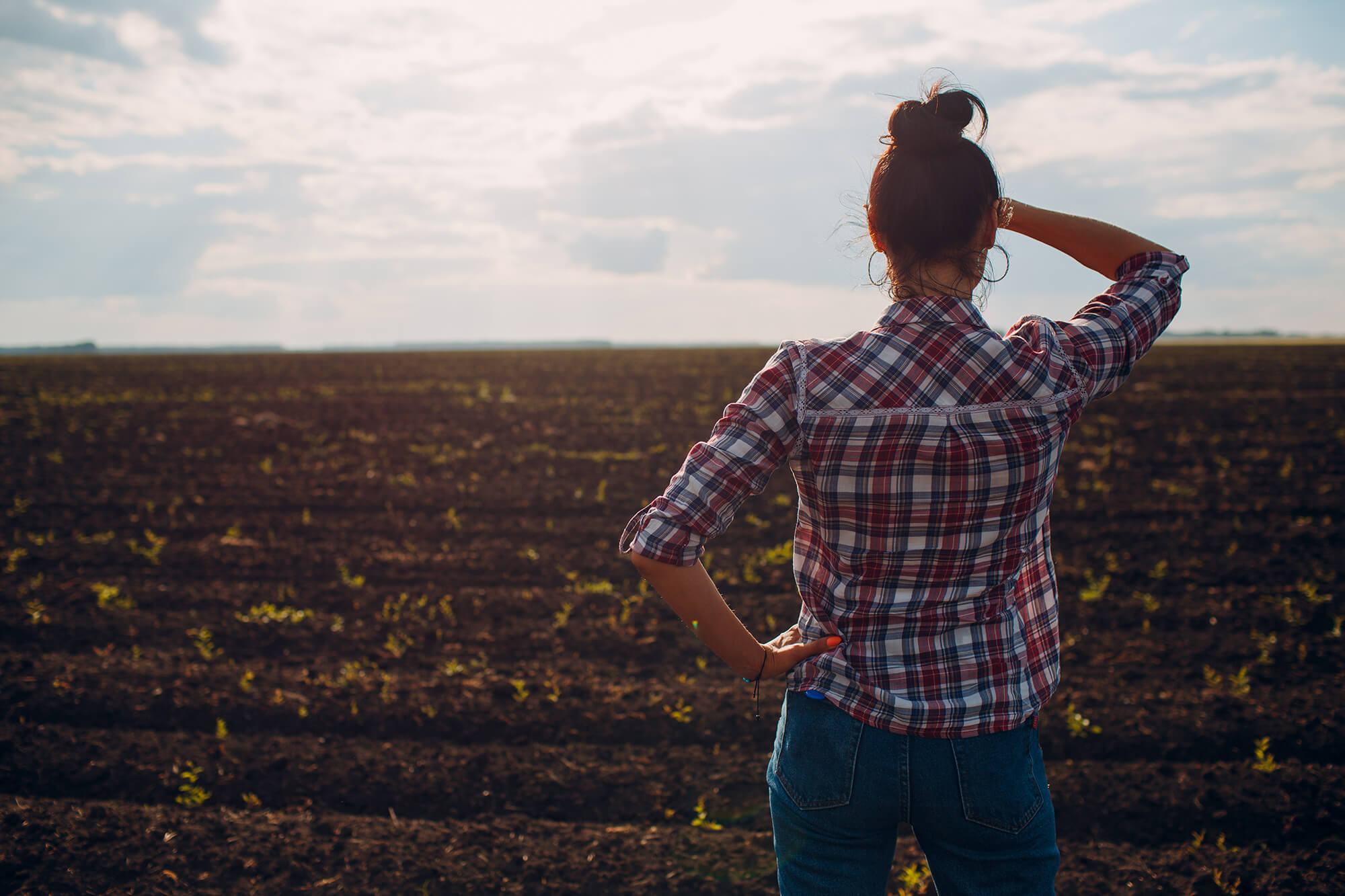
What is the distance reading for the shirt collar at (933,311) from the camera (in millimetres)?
1374

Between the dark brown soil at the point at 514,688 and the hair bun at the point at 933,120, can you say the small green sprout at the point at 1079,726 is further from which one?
the hair bun at the point at 933,120

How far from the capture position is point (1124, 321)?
152 cm

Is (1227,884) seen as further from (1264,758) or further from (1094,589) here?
(1094,589)

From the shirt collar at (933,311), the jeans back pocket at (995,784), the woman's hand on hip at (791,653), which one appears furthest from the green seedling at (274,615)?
the shirt collar at (933,311)

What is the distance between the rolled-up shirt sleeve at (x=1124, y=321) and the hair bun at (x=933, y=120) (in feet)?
1.35

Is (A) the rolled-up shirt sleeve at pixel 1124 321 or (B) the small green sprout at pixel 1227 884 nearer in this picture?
(A) the rolled-up shirt sleeve at pixel 1124 321

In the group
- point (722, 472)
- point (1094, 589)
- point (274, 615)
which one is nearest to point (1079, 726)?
point (1094, 589)

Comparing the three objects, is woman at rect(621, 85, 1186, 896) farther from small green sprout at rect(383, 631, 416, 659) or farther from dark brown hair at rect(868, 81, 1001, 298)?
small green sprout at rect(383, 631, 416, 659)

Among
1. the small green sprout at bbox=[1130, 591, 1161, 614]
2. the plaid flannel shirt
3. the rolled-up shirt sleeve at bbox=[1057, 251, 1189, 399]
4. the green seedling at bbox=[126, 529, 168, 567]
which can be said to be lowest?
the small green sprout at bbox=[1130, 591, 1161, 614]

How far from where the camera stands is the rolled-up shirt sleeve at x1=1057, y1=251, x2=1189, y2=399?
146 cm

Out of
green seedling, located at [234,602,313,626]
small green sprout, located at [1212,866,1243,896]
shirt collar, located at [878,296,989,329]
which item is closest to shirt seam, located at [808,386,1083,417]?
shirt collar, located at [878,296,989,329]

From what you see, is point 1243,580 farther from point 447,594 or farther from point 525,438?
point 525,438

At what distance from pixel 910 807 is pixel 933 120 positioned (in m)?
1.17

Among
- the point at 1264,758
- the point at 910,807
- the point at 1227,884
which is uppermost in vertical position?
the point at 910,807
